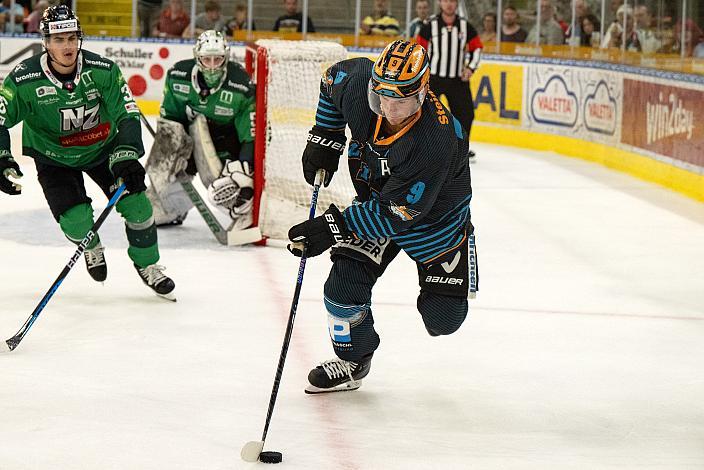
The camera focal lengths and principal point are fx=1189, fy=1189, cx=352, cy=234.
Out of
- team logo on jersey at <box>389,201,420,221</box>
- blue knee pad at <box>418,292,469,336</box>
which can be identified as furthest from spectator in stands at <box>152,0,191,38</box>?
team logo on jersey at <box>389,201,420,221</box>

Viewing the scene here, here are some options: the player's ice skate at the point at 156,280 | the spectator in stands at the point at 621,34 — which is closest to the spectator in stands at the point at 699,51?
the spectator in stands at the point at 621,34

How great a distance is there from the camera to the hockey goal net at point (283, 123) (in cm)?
620

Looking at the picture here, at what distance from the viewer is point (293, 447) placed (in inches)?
126

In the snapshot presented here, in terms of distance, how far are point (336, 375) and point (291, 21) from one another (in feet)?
30.0

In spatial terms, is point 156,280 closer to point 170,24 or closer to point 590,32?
point 590,32

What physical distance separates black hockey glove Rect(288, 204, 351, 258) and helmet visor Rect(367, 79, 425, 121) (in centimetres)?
30

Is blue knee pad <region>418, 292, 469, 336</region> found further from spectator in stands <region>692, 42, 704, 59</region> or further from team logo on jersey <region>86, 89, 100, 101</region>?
spectator in stands <region>692, 42, 704, 59</region>

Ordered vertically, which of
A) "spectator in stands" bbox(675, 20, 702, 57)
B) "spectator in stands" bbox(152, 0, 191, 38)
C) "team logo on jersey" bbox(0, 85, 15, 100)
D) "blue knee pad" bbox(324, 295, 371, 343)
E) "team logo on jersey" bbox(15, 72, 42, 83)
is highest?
"spectator in stands" bbox(152, 0, 191, 38)

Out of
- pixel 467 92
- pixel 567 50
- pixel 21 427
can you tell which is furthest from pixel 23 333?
pixel 567 50

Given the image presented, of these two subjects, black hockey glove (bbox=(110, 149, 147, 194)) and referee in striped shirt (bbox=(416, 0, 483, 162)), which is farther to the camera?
referee in striped shirt (bbox=(416, 0, 483, 162))

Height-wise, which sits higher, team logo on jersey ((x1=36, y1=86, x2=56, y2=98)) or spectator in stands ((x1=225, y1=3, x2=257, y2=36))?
spectator in stands ((x1=225, y1=3, x2=257, y2=36))

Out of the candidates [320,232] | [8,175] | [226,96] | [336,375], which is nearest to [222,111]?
[226,96]

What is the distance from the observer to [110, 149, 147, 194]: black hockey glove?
452 centimetres

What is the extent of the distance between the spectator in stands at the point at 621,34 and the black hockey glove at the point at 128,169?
5812 millimetres
